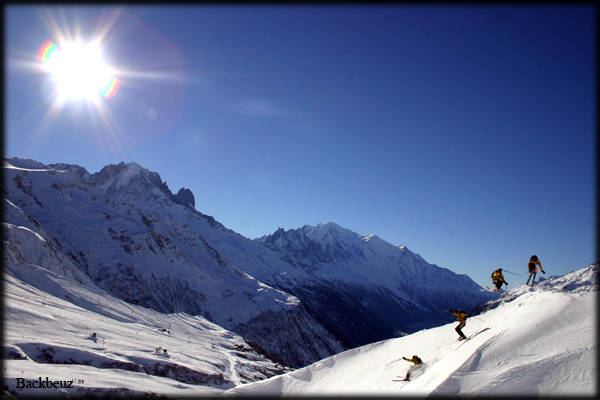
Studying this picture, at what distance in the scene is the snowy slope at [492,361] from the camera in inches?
345

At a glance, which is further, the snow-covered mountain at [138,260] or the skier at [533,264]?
the snow-covered mountain at [138,260]

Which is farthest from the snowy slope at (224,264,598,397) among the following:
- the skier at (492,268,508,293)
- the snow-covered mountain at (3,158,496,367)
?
the snow-covered mountain at (3,158,496,367)

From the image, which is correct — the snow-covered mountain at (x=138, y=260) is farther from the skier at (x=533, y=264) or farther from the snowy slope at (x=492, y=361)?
the skier at (x=533, y=264)

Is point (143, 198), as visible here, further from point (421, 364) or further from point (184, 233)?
point (421, 364)

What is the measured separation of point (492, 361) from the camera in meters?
10.0

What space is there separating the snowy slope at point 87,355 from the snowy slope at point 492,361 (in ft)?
20.8

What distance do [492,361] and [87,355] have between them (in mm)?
19305

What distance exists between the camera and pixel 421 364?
1179 cm

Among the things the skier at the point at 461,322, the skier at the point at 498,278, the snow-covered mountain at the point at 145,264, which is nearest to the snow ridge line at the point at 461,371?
the skier at the point at 461,322

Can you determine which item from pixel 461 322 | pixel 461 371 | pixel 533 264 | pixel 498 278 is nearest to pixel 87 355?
pixel 461 371

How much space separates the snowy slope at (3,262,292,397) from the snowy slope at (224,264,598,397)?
20.8 feet

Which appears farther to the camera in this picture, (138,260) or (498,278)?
(138,260)

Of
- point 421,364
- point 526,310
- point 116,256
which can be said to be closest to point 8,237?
point 116,256

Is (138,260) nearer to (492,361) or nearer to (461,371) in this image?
(461,371)
